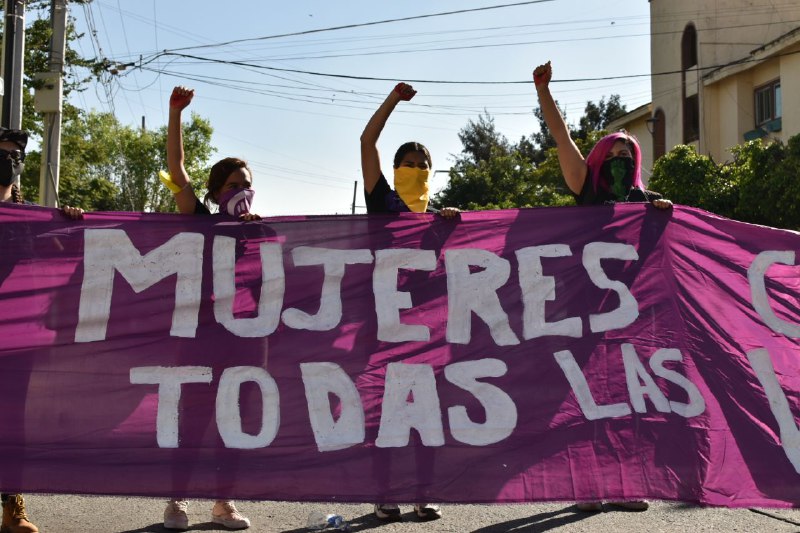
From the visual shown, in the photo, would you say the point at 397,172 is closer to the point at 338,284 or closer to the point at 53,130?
the point at 338,284

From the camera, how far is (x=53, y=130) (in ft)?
48.1

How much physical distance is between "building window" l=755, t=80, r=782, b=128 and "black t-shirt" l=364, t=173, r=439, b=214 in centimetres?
2229

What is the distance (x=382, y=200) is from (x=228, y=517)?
1718 millimetres

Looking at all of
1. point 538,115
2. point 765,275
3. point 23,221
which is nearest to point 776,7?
point 765,275

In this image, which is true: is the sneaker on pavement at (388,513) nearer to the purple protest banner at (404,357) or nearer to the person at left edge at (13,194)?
the purple protest banner at (404,357)

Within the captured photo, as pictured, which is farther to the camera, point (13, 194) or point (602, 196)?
point (602, 196)

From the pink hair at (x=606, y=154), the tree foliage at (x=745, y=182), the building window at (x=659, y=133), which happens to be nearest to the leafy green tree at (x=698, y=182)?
the tree foliage at (x=745, y=182)

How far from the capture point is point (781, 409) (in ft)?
→ 14.3

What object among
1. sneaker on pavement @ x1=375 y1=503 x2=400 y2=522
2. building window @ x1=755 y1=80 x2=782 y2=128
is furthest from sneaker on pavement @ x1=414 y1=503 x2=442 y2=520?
building window @ x1=755 y1=80 x2=782 y2=128

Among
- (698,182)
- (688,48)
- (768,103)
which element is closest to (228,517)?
(698,182)

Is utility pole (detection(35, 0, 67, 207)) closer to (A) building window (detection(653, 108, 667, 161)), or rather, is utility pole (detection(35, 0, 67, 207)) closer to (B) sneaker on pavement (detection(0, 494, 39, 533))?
(B) sneaker on pavement (detection(0, 494, 39, 533))

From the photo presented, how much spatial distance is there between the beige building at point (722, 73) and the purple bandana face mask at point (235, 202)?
20903mm

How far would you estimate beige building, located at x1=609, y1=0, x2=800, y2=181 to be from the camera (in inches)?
946

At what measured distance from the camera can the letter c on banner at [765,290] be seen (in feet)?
14.9
